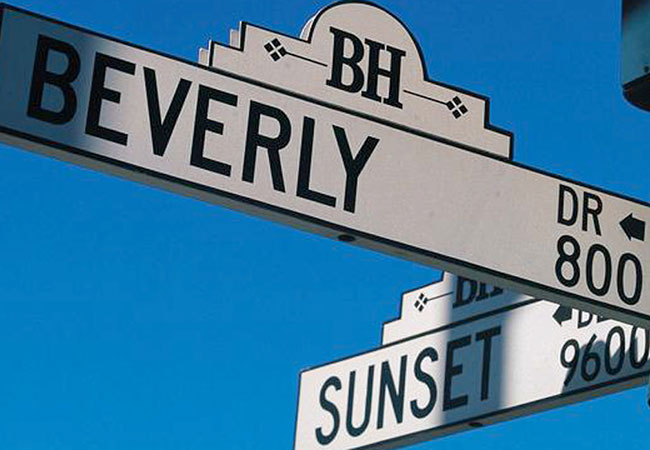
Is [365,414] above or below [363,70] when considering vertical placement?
below

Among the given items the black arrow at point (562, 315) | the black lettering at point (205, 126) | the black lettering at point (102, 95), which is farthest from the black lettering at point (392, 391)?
the black lettering at point (102, 95)

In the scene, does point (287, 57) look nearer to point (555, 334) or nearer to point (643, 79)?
point (643, 79)

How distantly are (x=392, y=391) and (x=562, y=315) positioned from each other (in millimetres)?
552

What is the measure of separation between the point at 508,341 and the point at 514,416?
22 cm

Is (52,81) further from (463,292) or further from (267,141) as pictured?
(463,292)

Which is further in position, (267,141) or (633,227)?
(633,227)

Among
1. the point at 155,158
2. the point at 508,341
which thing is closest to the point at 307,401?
the point at 508,341

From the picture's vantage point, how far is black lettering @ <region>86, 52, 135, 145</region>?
3.37 m

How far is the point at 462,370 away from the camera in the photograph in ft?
15.9

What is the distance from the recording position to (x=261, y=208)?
346 cm

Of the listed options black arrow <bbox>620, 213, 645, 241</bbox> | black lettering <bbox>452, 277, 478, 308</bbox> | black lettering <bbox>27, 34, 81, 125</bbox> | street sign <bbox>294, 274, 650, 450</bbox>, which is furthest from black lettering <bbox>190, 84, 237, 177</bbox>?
black lettering <bbox>452, 277, 478, 308</bbox>

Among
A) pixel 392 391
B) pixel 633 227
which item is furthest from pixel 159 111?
pixel 392 391

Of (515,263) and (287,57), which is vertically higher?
(287,57)

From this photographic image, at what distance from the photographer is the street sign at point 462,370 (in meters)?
4.60
